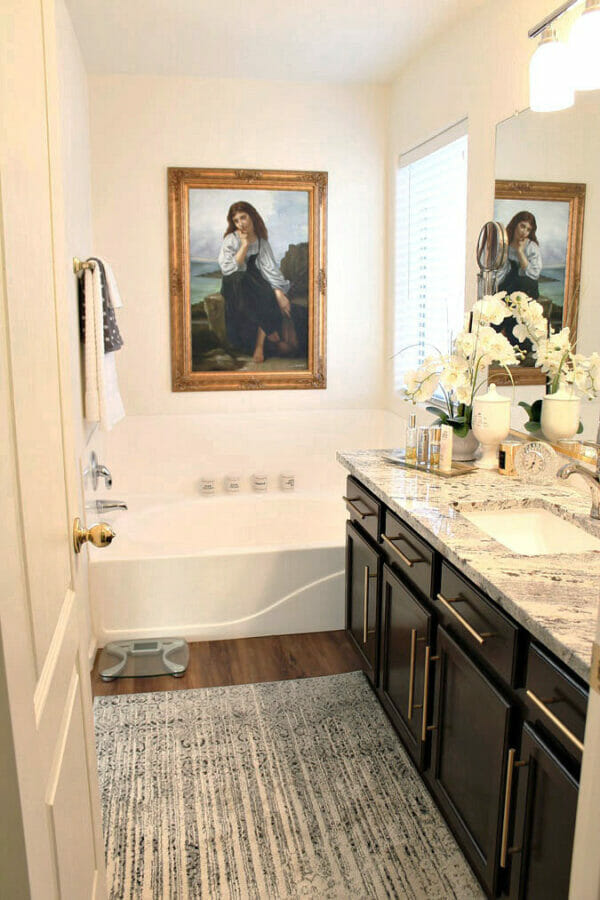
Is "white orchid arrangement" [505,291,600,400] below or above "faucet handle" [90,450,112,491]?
above

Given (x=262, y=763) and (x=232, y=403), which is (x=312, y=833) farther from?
(x=232, y=403)

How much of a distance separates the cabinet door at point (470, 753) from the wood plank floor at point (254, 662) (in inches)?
41.3

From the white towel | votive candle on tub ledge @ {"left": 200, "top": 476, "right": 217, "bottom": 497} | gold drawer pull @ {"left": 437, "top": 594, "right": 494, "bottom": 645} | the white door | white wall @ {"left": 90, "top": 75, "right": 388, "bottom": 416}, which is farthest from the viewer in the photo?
votive candle on tub ledge @ {"left": 200, "top": 476, "right": 217, "bottom": 497}

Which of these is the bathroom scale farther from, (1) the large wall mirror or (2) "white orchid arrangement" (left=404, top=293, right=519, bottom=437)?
(1) the large wall mirror

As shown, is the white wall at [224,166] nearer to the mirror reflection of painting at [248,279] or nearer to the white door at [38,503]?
the mirror reflection of painting at [248,279]

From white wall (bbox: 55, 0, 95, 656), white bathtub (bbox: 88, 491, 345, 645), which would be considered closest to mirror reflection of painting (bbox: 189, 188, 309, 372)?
white wall (bbox: 55, 0, 95, 656)

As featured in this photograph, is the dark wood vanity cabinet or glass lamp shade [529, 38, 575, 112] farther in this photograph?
glass lamp shade [529, 38, 575, 112]

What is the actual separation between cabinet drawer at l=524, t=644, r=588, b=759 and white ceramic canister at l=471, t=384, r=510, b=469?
3.89ft

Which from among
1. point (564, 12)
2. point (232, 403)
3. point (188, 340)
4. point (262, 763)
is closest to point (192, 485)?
point (232, 403)

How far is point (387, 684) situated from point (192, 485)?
2.09 meters

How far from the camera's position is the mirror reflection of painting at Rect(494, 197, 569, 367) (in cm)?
251

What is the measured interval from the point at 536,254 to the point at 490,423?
60 centimetres

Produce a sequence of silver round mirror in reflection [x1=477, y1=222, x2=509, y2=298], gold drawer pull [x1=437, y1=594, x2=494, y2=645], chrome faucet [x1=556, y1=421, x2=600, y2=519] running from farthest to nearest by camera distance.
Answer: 1. silver round mirror in reflection [x1=477, y1=222, x2=509, y2=298]
2. chrome faucet [x1=556, y1=421, x2=600, y2=519]
3. gold drawer pull [x1=437, y1=594, x2=494, y2=645]

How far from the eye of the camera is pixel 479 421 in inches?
105
